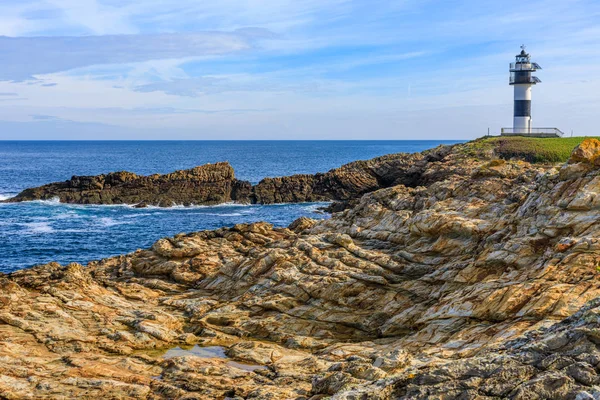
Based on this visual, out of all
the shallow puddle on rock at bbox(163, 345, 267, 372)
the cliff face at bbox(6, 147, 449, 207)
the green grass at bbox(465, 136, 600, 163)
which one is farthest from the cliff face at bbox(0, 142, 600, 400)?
the cliff face at bbox(6, 147, 449, 207)

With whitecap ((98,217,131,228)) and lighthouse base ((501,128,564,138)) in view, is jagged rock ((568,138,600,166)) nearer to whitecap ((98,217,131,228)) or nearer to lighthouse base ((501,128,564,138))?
whitecap ((98,217,131,228))

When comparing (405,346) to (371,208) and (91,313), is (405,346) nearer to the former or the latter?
(91,313)

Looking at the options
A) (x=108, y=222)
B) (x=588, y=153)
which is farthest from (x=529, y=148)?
(x=108, y=222)

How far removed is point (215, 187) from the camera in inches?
3391

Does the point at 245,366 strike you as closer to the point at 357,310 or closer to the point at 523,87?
the point at 357,310

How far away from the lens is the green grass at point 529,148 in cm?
6638

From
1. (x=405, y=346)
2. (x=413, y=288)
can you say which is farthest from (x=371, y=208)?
(x=405, y=346)

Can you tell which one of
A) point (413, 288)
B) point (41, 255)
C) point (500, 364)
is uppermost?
point (500, 364)

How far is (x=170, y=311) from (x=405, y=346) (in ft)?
41.6

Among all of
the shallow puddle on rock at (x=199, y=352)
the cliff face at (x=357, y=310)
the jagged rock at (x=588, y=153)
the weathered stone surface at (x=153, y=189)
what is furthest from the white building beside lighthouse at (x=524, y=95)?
the shallow puddle on rock at (x=199, y=352)

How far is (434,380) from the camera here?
457 inches

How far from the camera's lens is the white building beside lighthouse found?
8162 centimetres

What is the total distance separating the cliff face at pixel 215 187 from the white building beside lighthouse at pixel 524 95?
480 inches

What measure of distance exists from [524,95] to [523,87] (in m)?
1.16
